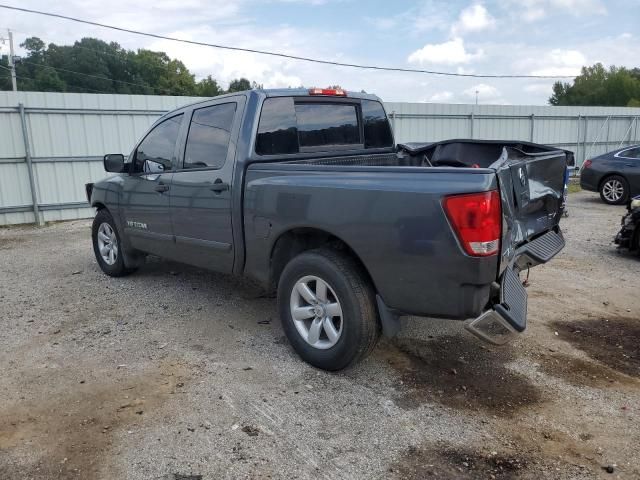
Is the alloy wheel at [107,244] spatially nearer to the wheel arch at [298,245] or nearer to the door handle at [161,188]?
the door handle at [161,188]

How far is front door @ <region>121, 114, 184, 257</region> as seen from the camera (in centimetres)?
484

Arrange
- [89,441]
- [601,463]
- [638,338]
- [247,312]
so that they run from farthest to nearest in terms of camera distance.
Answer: [247,312], [638,338], [89,441], [601,463]

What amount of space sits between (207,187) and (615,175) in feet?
34.8

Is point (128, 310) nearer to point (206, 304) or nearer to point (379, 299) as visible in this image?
point (206, 304)

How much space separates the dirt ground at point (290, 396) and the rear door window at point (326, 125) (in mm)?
1645

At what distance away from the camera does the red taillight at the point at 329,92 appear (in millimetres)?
4469

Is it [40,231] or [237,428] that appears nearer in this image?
[237,428]

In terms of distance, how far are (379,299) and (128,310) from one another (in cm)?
283

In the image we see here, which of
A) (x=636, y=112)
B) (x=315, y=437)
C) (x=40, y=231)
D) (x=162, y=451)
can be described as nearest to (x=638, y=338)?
(x=315, y=437)

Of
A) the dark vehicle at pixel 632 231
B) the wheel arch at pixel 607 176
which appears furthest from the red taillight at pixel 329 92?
the wheel arch at pixel 607 176

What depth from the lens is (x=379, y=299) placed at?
328 centimetres

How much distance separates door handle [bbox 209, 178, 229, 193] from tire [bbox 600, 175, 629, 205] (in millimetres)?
10497

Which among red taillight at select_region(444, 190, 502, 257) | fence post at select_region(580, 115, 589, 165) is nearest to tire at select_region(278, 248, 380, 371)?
red taillight at select_region(444, 190, 502, 257)

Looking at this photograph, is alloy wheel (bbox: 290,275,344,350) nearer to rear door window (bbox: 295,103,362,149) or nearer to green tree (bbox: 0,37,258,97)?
rear door window (bbox: 295,103,362,149)
